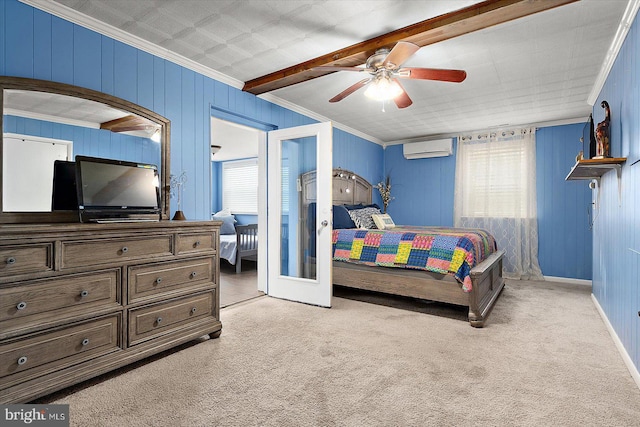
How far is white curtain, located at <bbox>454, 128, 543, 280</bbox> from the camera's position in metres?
5.23

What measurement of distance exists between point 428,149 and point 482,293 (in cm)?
333

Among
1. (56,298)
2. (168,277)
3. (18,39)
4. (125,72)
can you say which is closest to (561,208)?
(168,277)

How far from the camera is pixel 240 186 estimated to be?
25.4 ft

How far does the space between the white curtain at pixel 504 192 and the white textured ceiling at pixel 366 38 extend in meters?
1.12

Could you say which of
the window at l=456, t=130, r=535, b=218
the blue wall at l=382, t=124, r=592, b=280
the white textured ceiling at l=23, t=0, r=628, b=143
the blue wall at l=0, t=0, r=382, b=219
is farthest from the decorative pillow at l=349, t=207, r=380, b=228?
the blue wall at l=382, t=124, r=592, b=280

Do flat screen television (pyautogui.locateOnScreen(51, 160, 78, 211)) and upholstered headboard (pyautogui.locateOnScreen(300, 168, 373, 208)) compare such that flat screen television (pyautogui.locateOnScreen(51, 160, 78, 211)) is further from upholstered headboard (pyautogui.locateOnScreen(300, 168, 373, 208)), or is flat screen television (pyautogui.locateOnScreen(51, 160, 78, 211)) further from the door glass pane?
upholstered headboard (pyautogui.locateOnScreen(300, 168, 373, 208))

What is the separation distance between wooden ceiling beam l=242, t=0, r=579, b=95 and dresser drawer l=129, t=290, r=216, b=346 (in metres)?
2.20

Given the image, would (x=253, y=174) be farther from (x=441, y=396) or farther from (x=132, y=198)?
(x=441, y=396)

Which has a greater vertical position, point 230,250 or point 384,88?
point 384,88

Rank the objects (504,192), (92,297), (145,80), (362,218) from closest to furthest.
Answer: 1. (92,297)
2. (145,80)
3. (362,218)
4. (504,192)

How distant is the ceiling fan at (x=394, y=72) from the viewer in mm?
2418

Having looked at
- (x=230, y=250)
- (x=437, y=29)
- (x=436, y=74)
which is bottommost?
(x=230, y=250)

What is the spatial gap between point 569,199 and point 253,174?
5.78 m

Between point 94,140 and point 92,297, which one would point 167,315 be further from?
point 94,140
